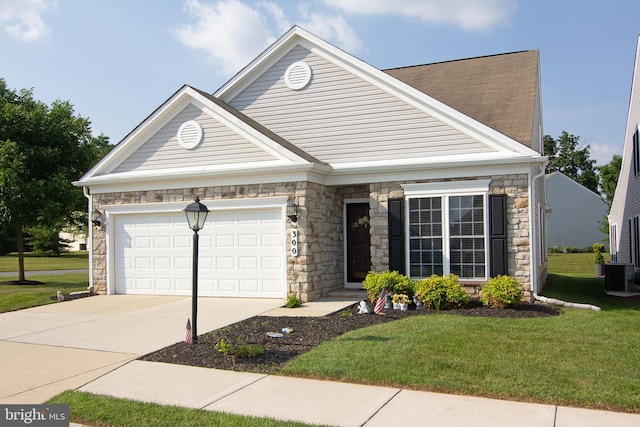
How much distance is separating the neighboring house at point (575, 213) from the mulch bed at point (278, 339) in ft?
97.6

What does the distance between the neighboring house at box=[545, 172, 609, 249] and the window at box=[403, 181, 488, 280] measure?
2908cm

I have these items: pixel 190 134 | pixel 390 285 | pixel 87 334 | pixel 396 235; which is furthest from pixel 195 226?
pixel 190 134

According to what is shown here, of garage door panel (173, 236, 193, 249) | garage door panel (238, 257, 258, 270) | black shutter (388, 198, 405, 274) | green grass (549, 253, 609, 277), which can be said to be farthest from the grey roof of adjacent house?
green grass (549, 253, 609, 277)

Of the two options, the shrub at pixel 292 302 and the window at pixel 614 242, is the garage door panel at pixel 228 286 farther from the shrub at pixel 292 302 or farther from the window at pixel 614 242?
the window at pixel 614 242

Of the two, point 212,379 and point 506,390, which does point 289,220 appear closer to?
point 212,379

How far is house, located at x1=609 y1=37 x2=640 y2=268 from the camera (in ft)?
54.6

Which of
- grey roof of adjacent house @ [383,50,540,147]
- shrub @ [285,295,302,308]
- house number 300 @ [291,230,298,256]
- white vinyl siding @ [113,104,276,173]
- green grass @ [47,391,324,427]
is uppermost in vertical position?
grey roof of adjacent house @ [383,50,540,147]

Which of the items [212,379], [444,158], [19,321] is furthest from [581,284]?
[19,321]

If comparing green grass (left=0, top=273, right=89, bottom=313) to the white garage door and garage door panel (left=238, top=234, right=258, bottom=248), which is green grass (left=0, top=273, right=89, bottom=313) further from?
garage door panel (left=238, top=234, right=258, bottom=248)

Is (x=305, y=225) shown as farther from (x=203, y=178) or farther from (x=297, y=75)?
(x=297, y=75)

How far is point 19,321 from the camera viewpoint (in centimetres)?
1056

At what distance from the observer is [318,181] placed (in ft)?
41.0

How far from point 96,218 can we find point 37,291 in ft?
11.0

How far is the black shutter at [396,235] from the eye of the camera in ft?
39.3
